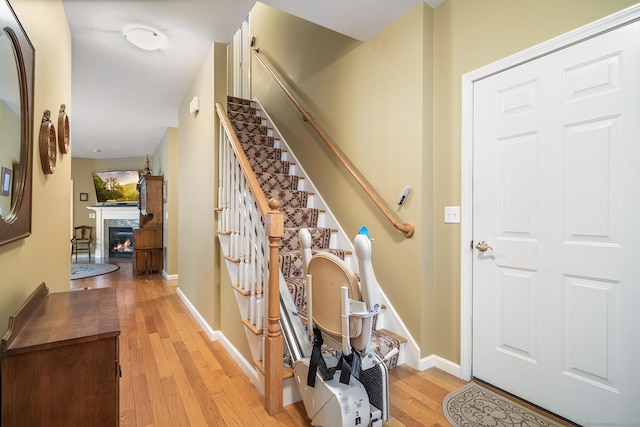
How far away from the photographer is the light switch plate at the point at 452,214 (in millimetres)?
2195

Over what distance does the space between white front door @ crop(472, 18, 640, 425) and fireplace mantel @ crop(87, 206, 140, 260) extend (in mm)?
8367

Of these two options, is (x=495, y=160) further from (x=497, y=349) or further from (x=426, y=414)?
(x=426, y=414)

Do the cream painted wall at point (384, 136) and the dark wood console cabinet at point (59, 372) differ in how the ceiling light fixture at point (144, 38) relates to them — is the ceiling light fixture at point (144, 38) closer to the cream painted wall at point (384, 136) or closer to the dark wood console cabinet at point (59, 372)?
the cream painted wall at point (384, 136)

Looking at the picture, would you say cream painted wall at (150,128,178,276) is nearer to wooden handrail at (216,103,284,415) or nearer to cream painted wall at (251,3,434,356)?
cream painted wall at (251,3,434,356)

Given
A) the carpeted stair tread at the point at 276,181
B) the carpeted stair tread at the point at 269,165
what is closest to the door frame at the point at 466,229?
the carpeted stair tread at the point at 276,181

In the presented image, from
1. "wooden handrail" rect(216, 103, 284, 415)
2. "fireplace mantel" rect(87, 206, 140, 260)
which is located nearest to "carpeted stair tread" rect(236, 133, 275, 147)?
"wooden handrail" rect(216, 103, 284, 415)

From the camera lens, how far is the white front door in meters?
1.52

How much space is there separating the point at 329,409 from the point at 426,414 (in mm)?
645

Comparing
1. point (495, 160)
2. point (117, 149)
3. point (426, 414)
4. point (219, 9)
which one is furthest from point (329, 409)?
point (117, 149)

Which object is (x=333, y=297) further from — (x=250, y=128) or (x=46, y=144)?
(x=250, y=128)

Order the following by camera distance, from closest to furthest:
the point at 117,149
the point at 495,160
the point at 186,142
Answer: the point at 495,160, the point at 186,142, the point at 117,149

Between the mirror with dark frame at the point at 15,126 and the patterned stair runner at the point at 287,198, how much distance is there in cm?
157

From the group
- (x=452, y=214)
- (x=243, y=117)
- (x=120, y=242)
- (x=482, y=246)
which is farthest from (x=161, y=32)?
(x=120, y=242)

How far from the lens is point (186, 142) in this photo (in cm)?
382
